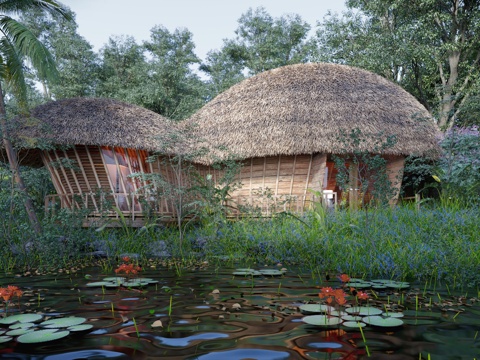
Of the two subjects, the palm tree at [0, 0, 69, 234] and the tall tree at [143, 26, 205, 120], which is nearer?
the palm tree at [0, 0, 69, 234]

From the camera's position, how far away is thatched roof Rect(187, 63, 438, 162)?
32.6ft

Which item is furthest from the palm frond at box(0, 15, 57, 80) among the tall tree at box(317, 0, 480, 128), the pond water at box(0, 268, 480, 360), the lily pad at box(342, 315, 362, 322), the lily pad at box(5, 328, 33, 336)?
the tall tree at box(317, 0, 480, 128)

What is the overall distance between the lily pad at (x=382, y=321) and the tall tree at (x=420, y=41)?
475 inches

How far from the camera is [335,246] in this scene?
5.31 meters

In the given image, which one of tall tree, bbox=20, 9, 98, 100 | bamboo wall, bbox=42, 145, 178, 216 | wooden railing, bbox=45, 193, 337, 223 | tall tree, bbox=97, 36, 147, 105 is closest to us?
wooden railing, bbox=45, 193, 337, 223

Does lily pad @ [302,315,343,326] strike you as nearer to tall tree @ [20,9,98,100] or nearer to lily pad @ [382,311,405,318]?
lily pad @ [382,311,405,318]

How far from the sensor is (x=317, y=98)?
35.5ft

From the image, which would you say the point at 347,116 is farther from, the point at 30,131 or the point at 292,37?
the point at 292,37

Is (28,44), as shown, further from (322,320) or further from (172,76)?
(172,76)

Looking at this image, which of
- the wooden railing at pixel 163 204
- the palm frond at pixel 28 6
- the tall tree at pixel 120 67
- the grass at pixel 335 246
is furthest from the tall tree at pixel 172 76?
the grass at pixel 335 246

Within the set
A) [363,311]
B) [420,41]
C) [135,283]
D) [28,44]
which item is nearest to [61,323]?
[135,283]

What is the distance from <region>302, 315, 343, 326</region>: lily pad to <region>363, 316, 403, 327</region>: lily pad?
0.16m

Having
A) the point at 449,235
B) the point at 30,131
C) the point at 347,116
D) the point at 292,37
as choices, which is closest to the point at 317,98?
the point at 347,116

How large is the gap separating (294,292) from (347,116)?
25.4ft
